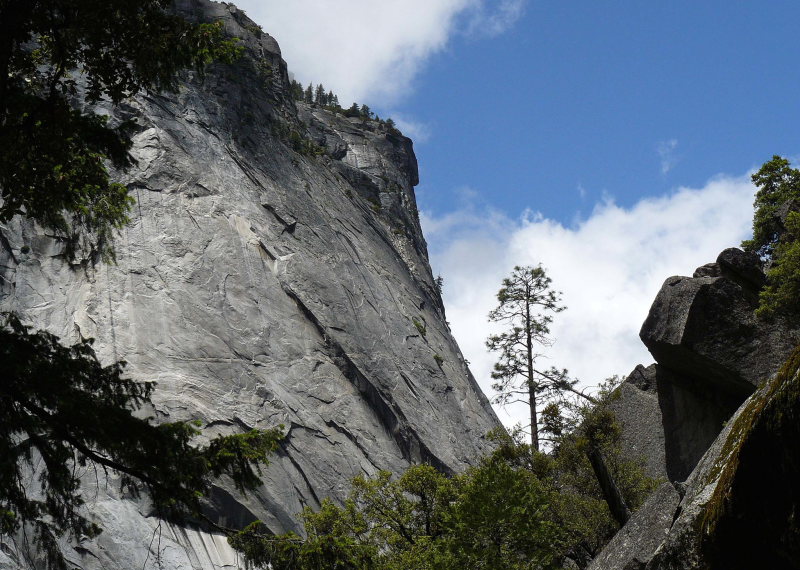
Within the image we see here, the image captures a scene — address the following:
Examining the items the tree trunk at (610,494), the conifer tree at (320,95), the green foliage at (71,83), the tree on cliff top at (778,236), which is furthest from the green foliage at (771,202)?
the conifer tree at (320,95)

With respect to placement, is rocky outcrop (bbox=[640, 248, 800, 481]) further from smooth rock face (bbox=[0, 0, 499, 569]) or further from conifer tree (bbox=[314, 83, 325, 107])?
conifer tree (bbox=[314, 83, 325, 107])

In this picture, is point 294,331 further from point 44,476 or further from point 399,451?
point 44,476

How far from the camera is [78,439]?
7453 millimetres

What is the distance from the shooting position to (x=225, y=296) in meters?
34.4

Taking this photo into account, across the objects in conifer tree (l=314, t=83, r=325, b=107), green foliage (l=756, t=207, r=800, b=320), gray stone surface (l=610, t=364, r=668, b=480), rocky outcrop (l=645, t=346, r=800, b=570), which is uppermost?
conifer tree (l=314, t=83, r=325, b=107)

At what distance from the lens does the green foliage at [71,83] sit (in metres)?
8.49

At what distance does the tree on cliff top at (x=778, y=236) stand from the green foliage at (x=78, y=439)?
17.5m

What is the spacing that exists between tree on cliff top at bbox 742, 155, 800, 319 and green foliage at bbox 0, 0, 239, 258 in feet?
55.7

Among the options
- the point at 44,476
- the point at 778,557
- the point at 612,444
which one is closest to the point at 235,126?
the point at 612,444

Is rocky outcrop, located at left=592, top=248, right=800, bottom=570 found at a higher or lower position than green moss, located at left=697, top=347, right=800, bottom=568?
higher

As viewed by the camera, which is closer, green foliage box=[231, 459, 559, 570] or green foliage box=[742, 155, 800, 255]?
green foliage box=[231, 459, 559, 570]

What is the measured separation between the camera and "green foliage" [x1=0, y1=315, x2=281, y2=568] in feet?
23.6

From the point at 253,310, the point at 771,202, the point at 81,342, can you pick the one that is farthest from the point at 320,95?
the point at 81,342

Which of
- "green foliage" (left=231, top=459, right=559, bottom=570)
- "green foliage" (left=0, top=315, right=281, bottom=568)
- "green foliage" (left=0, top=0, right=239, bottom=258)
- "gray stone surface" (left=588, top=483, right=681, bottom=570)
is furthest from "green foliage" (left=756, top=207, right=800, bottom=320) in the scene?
"green foliage" (left=0, top=315, right=281, bottom=568)
